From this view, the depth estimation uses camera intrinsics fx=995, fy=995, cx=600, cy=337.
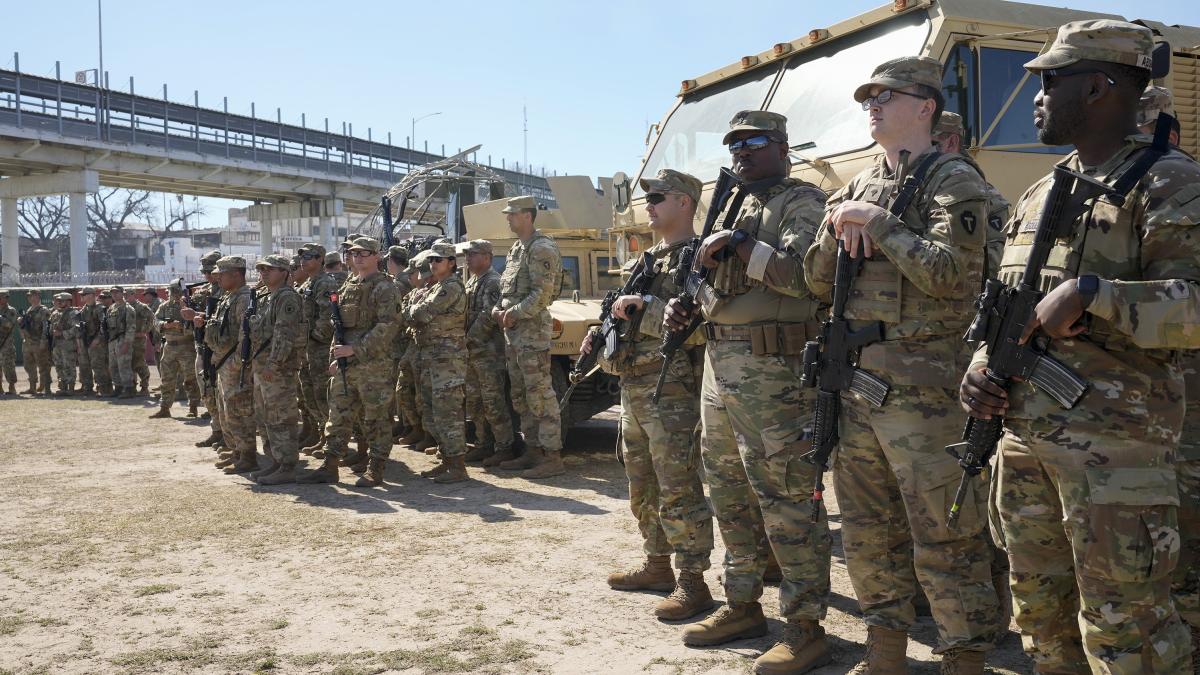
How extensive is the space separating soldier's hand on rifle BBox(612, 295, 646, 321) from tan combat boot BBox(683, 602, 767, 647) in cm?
132

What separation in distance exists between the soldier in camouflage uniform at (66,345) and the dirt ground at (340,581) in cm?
836

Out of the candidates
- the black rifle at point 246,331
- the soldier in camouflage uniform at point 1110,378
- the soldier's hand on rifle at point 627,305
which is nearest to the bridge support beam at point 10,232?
the black rifle at point 246,331

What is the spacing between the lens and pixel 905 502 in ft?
10.2

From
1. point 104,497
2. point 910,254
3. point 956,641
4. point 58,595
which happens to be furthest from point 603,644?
point 104,497

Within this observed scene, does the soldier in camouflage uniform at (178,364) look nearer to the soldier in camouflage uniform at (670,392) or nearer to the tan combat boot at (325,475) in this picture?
the tan combat boot at (325,475)

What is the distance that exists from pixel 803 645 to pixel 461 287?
4643 millimetres

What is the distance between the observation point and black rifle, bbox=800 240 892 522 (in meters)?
3.16

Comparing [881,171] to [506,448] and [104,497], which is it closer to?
[506,448]

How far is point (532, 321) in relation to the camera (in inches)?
302

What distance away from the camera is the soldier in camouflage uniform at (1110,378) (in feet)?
7.65

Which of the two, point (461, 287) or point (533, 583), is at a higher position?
point (461, 287)

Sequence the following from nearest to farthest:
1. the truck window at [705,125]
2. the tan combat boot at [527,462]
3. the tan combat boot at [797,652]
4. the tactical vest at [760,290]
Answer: the tan combat boot at [797,652] < the tactical vest at [760,290] < the truck window at [705,125] < the tan combat boot at [527,462]

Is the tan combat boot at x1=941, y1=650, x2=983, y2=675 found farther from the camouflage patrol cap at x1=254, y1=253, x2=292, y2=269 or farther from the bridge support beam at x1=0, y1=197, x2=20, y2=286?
the bridge support beam at x1=0, y1=197, x2=20, y2=286

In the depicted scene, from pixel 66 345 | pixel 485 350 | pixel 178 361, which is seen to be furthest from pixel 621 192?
pixel 66 345
